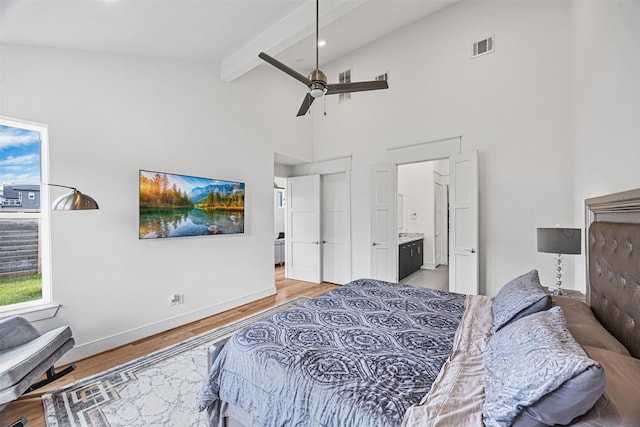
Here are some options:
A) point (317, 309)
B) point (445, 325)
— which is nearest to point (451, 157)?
point (445, 325)

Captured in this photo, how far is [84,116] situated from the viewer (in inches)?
105

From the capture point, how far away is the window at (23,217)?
2.36 meters

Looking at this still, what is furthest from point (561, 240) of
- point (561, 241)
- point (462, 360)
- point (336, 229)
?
point (336, 229)

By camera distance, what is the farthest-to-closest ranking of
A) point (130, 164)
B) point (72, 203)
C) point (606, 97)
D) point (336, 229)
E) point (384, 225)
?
point (336, 229), point (384, 225), point (130, 164), point (72, 203), point (606, 97)

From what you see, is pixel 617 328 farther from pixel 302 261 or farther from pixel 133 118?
pixel 302 261

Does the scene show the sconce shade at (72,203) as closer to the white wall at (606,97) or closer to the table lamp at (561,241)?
the white wall at (606,97)

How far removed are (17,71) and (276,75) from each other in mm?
3308

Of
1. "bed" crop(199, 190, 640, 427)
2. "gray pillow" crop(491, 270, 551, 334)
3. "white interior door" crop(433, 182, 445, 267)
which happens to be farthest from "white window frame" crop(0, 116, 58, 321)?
"white interior door" crop(433, 182, 445, 267)

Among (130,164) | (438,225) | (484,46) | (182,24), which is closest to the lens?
(182,24)

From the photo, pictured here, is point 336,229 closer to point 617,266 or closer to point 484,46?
point 484,46

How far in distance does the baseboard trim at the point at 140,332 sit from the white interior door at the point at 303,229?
5.41 ft

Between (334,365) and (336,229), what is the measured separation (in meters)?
4.16

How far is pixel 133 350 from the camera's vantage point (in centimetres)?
281

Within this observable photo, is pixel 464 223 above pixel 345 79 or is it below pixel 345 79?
below
